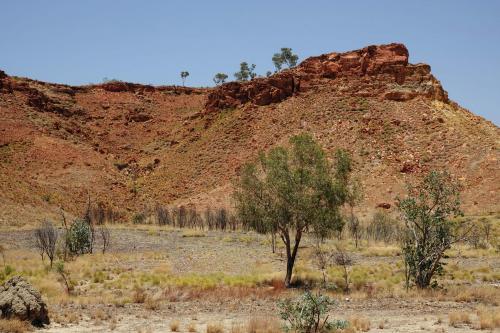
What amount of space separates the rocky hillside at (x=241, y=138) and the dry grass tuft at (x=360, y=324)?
38.2m

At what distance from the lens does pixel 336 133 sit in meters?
66.6

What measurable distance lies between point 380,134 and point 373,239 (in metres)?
23.1

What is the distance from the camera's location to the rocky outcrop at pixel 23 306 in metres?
16.1

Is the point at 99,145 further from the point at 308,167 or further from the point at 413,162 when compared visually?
the point at 308,167

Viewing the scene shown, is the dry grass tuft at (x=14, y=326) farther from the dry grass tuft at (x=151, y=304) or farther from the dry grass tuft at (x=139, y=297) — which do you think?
the dry grass tuft at (x=139, y=297)

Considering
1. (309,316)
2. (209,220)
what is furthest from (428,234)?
(209,220)

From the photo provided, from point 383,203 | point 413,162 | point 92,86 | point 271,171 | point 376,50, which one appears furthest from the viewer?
point 92,86

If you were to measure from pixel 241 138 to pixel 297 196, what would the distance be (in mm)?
50366

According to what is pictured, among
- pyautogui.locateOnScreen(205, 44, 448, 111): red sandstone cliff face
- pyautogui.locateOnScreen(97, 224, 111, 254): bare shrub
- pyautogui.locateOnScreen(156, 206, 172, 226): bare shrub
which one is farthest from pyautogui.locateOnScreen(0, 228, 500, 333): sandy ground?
pyautogui.locateOnScreen(205, 44, 448, 111): red sandstone cliff face

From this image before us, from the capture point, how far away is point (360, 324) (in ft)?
53.0

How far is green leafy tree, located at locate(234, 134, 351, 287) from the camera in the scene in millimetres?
23953

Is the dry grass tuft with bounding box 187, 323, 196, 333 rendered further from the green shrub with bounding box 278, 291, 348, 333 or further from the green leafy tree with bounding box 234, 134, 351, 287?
the green leafy tree with bounding box 234, 134, 351, 287

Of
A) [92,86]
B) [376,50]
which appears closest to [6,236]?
[376,50]

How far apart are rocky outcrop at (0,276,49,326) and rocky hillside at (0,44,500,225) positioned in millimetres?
39429
